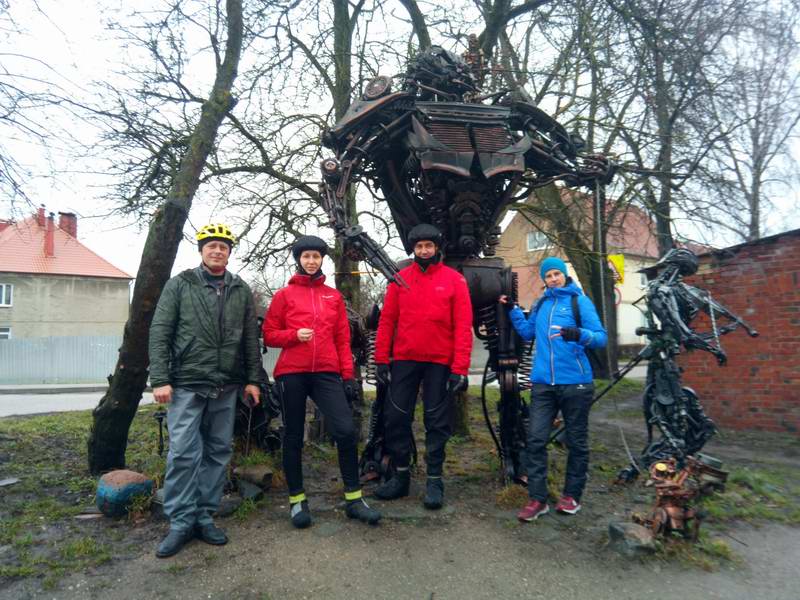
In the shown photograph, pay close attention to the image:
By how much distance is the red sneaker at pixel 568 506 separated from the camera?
12.8ft

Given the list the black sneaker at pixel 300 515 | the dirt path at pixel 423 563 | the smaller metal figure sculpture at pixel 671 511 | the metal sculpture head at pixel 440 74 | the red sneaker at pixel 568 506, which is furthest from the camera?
the metal sculpture head at pixel 440 74

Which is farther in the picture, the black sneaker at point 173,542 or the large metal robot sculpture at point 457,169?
the large metal robot sculpture at point 457,169

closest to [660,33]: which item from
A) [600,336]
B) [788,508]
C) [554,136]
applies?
[554,136]

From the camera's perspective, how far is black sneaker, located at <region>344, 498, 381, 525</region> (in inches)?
145

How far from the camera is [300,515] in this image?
12.0 feet

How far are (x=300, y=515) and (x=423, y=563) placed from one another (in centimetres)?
93

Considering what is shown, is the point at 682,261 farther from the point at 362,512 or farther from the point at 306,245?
the point at 362,512

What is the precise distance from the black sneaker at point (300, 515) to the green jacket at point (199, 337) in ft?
2.86

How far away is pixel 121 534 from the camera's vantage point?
360 centimetres

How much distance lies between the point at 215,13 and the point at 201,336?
4489 mm

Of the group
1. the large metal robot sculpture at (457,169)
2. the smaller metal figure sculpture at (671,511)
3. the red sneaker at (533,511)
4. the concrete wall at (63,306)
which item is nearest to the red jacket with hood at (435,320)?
the large metal robot sculpture at (457,169)

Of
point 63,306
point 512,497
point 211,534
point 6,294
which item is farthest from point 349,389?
point 6,294

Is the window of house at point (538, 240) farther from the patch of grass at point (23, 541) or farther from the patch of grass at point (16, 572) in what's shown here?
the patch of grass at point (16, 572)

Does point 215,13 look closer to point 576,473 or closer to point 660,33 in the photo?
point 660,33
